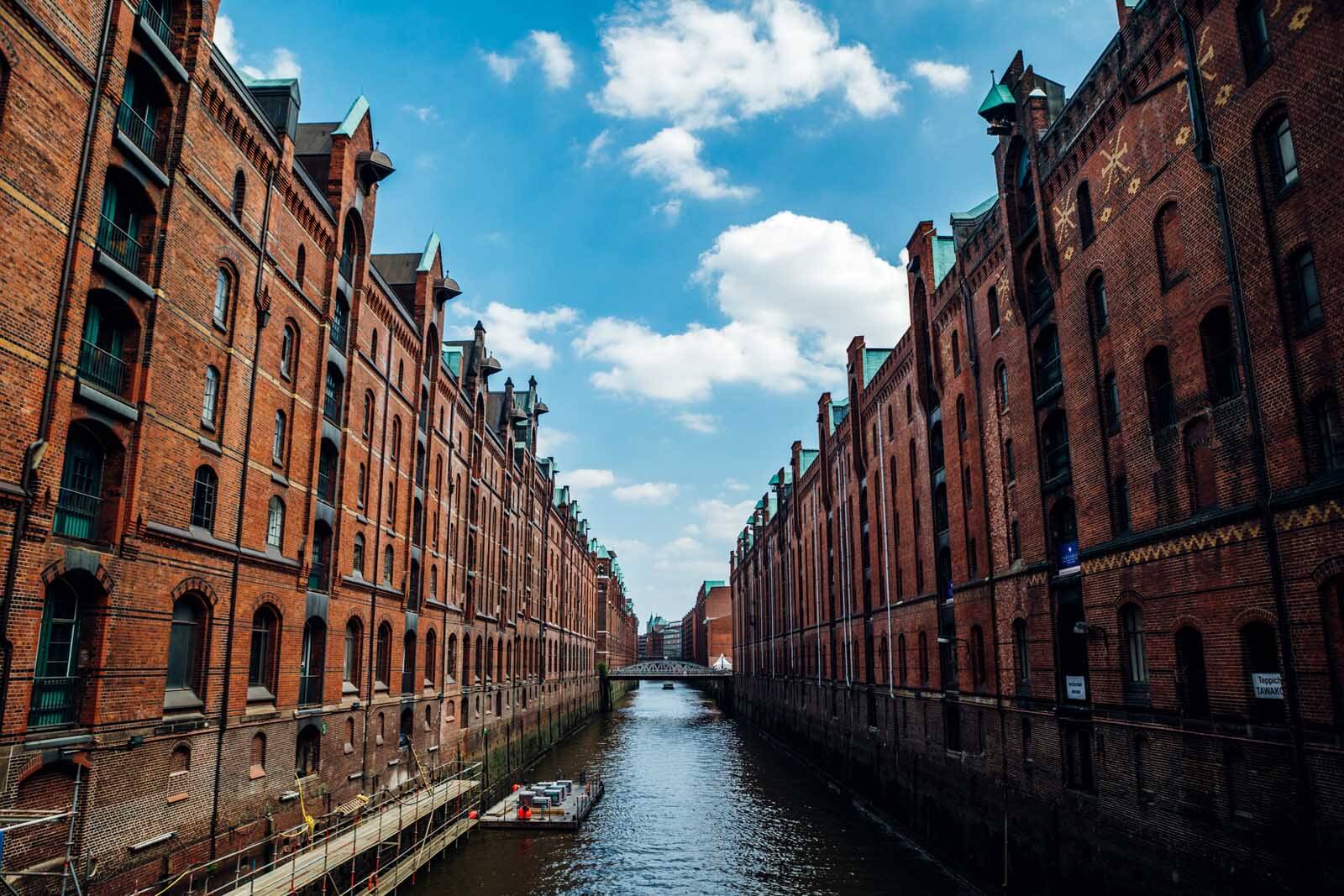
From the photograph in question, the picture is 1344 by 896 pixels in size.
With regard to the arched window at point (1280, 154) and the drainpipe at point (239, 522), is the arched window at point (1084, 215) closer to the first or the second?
the arched window at point (1280, 154)

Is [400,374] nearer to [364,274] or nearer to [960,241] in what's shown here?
[364,274]

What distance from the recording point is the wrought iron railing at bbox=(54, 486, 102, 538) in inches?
544

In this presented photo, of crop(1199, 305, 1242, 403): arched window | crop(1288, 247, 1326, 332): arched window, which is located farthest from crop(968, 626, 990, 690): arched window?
crop(1288, 247, 1326, 332): arched window

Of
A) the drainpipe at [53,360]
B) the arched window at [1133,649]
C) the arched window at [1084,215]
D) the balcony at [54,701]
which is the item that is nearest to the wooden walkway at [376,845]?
the balcony at [54,701]

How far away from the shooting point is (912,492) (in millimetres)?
34000

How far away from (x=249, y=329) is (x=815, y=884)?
2086 centimetres

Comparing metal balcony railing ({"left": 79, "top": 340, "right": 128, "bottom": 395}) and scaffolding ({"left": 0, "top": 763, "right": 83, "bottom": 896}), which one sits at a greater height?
metal balcony railing ({"left": 79, "top": 340, "right": 128, "bottom": 395})

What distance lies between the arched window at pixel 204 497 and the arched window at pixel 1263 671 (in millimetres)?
19738

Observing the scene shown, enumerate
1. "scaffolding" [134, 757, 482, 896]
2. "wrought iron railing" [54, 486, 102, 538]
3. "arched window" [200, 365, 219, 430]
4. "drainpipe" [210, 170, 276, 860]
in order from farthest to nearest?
1. "arched window" [200, 365, 219, 430]
2. "drainpipe" [210, 170, 276, 860]
3. "scaffolding" [134, 757, 482, 896]
4. "wrought iron railing" [54, 486, 102, 538]

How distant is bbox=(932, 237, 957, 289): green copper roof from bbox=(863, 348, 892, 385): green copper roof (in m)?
11.1

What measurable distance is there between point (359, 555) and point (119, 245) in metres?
13.5

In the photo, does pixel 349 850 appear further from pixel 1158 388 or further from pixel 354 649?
pixel 1158 388

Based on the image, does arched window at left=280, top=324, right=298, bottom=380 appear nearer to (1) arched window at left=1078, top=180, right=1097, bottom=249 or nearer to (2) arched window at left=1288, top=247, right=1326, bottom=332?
(1) arched window at left=1078, top=180, right=1097, bottom=249

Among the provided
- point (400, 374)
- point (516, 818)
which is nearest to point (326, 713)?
point (516, 818)
